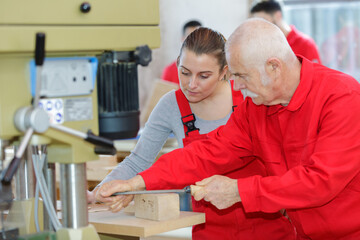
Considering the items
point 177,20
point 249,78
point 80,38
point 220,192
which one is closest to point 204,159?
point 220,192

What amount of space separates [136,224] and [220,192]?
0.28 m

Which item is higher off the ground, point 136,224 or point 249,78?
point 249,78

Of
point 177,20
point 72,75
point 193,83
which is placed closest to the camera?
point 72,75

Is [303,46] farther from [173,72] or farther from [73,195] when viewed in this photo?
[73,195]

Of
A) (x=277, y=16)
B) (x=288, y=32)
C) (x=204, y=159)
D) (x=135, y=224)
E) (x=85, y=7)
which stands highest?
(x=277, y=16)

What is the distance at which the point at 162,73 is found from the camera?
6.45 metres

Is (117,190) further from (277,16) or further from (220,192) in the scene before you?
(277,16)

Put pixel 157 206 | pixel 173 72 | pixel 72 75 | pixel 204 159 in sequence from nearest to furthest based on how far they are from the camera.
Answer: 1. pixel 72 75
2. pixel 157 206
3. pixel 204 159
4. pixel 173 72

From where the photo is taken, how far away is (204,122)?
93.6 inches

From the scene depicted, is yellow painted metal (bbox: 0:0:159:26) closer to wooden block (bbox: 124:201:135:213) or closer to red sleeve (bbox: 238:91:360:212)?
red sleeve (bbox: 238:91:360:212)

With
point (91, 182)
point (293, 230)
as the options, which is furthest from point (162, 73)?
point (293, 230)

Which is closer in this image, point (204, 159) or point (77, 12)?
point (77, 12)

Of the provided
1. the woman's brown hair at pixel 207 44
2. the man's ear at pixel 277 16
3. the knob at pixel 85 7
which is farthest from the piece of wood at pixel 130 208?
the man's ear at pixel 277 16

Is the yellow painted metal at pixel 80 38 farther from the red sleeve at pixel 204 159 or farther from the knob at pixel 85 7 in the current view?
A: the red sleeve at pixel 204 159
